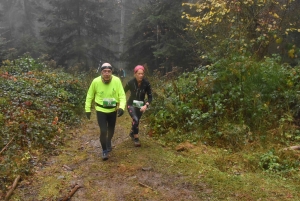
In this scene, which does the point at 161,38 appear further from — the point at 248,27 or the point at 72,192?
the point at 72,192

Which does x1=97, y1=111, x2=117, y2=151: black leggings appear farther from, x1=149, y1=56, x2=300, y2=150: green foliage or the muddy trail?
x1=149, y1=56, x2=300, y2=150: green foliage

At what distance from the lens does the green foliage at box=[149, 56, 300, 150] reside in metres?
6.38

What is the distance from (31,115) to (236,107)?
545cm

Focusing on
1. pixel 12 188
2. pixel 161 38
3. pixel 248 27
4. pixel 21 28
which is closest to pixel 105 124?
pixel 12 188

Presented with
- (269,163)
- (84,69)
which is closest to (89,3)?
(84,69)

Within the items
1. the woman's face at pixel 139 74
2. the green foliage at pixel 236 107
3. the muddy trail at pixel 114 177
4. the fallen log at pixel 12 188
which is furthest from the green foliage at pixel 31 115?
the green foliage at pixel 236 107

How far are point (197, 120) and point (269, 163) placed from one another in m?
2.33

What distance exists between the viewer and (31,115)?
24.0ft

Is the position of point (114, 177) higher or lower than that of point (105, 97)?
lower

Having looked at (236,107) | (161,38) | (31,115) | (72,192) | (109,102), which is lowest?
(72,192)

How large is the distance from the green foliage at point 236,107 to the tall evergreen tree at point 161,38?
660 cm

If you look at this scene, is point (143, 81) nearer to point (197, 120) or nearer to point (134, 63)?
point (197, 120)

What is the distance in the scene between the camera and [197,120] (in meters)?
7.15

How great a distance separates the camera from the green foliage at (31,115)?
5.73m
